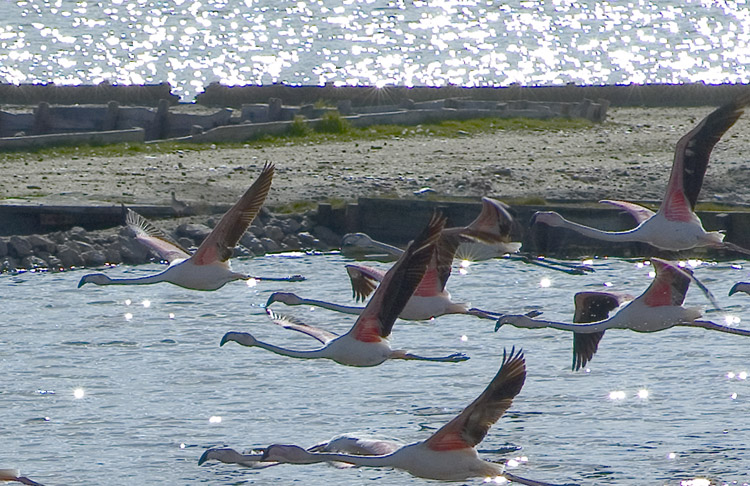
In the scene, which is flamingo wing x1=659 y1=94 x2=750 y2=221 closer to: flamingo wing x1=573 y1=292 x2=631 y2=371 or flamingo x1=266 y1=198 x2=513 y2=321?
flamingo wing x1=573 y1=292 x2=631 y2=371

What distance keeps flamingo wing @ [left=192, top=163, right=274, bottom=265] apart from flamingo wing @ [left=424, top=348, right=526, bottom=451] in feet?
9.32

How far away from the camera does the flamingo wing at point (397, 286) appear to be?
11.2 metres

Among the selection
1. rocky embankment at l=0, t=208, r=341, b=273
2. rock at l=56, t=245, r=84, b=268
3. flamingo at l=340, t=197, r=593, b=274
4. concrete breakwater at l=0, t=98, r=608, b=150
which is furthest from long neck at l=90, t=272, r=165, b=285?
concrete breakwater at l=0, t=98, r=608, b=150

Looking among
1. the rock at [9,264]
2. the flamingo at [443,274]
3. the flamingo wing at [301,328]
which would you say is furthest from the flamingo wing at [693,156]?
the rock at [9,264]

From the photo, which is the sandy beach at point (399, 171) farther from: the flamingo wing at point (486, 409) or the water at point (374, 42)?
the water at point (374, 42)

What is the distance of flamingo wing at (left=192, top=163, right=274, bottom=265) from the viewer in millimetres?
12852

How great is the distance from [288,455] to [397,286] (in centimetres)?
148

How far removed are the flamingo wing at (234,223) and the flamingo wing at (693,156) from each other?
327cm

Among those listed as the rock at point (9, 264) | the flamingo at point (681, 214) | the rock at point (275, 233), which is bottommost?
the rock at point (9, 264)

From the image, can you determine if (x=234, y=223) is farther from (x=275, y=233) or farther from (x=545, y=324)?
(x=275, y=233)

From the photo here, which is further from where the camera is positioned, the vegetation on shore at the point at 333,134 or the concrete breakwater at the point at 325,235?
the vegetation on shore at the point at 333,134

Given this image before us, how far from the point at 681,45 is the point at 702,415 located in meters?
83.1

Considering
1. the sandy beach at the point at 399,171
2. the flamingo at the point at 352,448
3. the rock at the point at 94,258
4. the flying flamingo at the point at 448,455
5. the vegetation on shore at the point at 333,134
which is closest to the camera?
the flying flamingo at the point at 448,455

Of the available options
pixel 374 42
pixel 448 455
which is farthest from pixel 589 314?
pixel 374 42
